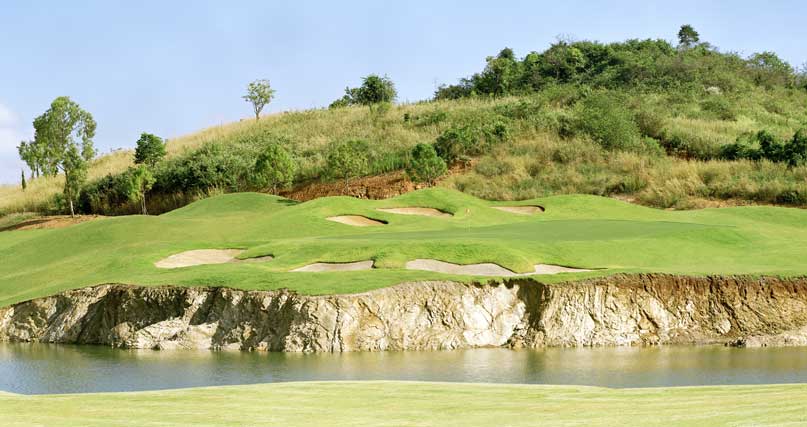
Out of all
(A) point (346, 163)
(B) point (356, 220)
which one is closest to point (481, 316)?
(B) point (356, 220)

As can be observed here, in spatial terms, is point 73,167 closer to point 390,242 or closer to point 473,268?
point 390,242

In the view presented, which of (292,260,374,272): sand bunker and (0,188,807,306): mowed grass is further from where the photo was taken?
(292,260,374,272): sand bunker

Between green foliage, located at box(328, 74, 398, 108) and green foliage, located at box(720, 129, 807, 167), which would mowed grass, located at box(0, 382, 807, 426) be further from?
green foliage, located at box(328, 74, 398, 108)

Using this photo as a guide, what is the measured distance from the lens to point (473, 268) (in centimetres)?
3002

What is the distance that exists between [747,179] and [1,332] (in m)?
38.6

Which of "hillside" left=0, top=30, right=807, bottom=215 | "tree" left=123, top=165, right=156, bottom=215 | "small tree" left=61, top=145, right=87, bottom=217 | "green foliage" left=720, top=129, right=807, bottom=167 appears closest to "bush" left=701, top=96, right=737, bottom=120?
"hillside" left=0, top=30, right=807, bottom=215

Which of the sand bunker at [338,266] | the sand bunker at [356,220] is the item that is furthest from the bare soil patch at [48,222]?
the sand bunker at [338,266]

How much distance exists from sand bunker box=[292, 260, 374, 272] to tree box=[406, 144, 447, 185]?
26811 mm

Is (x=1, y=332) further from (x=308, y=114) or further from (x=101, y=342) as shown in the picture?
(x=308, y=114)

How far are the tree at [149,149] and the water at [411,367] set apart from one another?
49.1m

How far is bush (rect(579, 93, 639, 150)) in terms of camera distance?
6316 cm

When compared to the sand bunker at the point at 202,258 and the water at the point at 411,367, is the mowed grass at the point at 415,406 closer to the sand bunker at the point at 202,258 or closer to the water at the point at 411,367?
the water at the point at 411,367

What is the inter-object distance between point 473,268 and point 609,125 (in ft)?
118

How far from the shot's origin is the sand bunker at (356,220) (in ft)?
151
